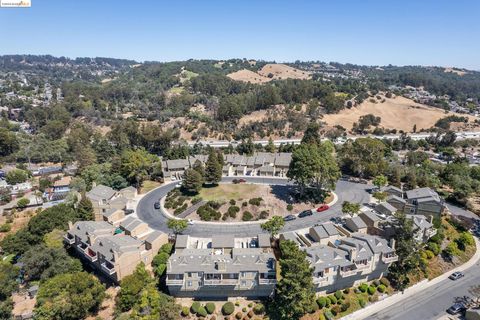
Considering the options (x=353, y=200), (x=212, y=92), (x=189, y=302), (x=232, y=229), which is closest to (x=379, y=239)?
(x=353, y=200)

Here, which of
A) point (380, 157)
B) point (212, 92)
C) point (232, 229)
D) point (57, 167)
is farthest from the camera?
point (212, 92)

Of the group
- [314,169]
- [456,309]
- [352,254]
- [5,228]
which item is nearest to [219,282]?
[352,254]

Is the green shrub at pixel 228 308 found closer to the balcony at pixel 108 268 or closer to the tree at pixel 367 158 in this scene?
the balcony at pixel 108 268

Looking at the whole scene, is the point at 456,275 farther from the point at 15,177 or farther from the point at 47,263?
the point at 15,177

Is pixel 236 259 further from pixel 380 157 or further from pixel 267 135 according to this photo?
pixel 267 135

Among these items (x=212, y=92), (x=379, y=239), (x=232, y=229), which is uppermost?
(x=212, y=92)
